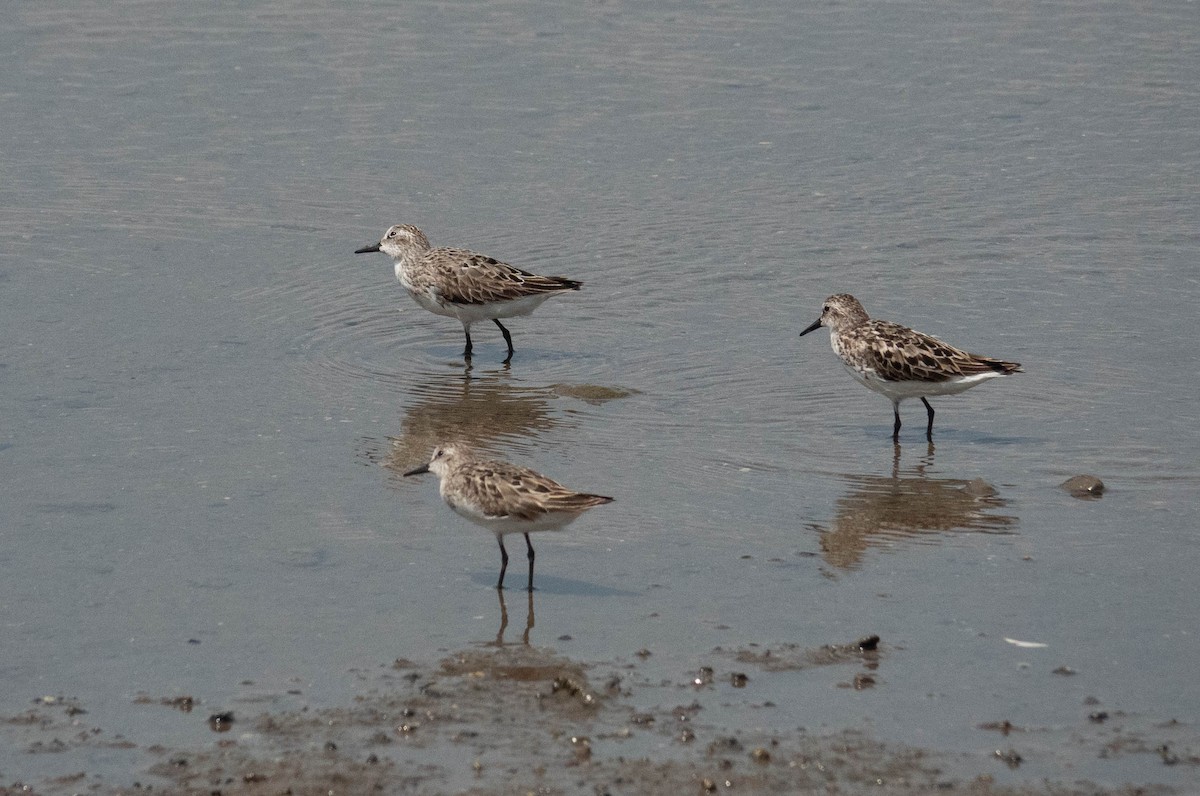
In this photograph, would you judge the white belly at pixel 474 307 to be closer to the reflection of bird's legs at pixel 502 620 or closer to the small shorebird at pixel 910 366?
the small shorebird at pixel 910 366

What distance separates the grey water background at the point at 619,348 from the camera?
993 cm

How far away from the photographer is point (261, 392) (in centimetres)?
1489

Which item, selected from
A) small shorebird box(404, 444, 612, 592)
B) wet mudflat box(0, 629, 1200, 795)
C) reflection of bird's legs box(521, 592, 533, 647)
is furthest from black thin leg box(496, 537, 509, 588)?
wet mudflat box(0, 629, 1200, 795)

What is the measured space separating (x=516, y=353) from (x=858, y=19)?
13230 millimetres

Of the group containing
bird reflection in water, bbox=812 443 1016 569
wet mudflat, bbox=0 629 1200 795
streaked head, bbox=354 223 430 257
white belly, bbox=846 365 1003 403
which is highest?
streaked head, bbox=354 223 430 257

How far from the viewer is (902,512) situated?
12.3 metres

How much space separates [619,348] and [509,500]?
6263 millimetres

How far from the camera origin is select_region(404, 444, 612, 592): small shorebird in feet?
33.9

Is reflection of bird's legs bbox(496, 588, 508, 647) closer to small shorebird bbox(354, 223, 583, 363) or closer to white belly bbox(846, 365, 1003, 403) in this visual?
white belly bbox(846, 365, 1003, 403)

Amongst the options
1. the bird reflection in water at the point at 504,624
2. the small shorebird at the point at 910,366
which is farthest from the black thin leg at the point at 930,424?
the bird reflection in water at the point at 504,624

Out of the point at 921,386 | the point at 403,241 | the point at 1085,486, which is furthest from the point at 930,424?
the point at 403,241

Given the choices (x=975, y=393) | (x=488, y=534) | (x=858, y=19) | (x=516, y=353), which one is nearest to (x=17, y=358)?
(x=516, y=353)

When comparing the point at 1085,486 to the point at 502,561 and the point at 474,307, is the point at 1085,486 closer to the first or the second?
the point at 502,561

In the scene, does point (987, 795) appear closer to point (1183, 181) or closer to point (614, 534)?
point (614, 534)
